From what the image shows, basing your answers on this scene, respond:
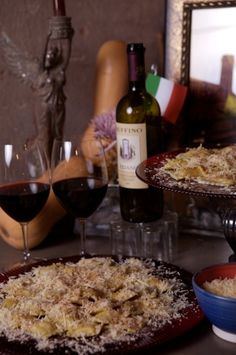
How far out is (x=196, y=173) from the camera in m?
0.80

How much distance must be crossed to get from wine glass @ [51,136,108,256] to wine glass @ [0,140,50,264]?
0.09 feet

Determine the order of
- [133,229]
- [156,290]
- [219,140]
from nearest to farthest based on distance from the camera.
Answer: [156,290], [133,229], [219,140]

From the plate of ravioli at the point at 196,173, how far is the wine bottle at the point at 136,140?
0.09 metres

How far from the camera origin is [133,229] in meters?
1.07

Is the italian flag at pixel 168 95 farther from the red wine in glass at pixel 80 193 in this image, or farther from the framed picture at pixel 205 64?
the red wine in glass at pixel 80 193

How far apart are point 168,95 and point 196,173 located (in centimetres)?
42

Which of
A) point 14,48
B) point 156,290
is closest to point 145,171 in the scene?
point 156,290

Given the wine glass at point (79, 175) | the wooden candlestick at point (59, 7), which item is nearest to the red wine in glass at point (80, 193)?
the wine glass at point (79, 175)

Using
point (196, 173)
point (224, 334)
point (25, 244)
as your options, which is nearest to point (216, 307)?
point (224, 334)

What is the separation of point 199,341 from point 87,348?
14cm

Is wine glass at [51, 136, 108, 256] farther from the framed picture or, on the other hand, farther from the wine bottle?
the framed picture

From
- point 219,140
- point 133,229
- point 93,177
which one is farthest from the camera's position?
point 219,140

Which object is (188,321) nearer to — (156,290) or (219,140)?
(156,290)

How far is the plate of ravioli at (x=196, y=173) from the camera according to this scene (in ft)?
2.41
